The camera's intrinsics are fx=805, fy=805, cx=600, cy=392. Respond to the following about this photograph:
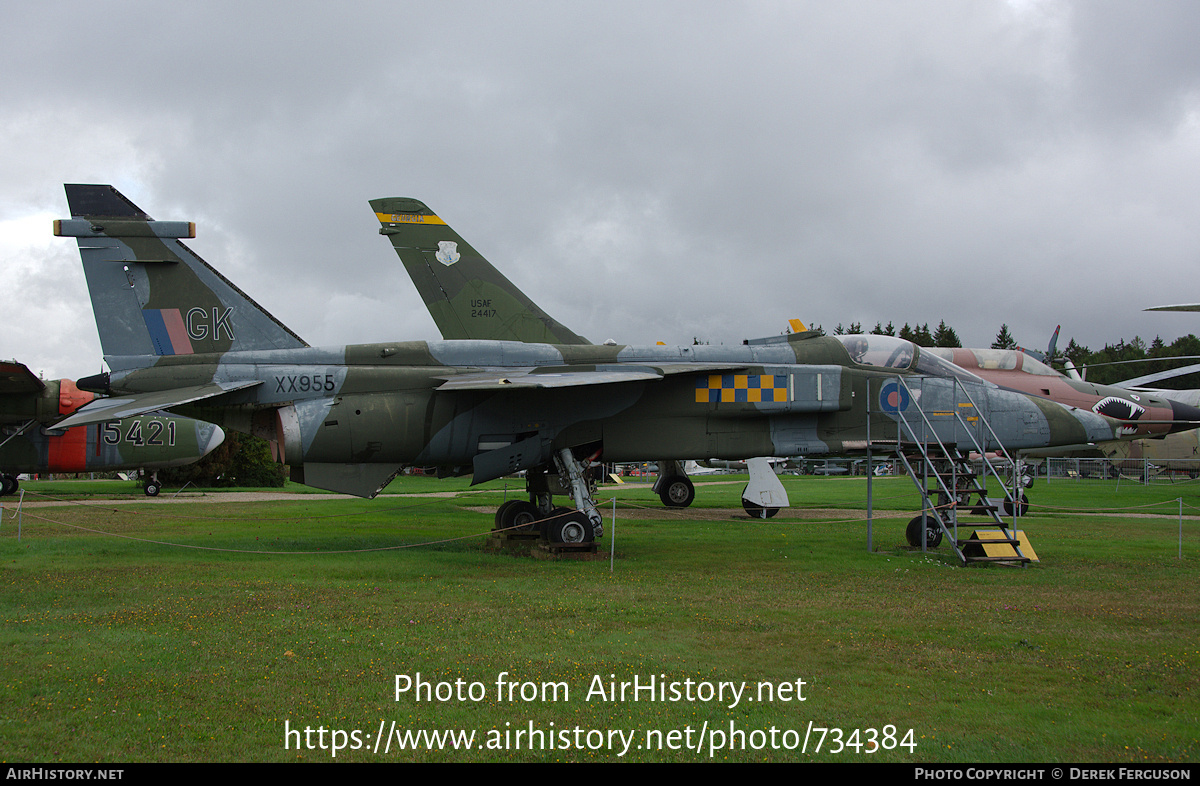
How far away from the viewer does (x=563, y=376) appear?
1145cm

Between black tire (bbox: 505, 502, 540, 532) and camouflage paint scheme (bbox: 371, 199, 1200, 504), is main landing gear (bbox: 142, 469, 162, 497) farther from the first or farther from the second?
black tire (bbox: 505, 502, 540, 532)

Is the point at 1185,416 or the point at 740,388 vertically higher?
the point at 740,388

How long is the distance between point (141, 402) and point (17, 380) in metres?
15.0

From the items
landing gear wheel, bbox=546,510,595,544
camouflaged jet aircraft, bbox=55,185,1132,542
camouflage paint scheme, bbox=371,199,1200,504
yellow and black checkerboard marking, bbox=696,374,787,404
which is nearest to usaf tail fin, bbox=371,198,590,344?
camouflage paint scheme, bbox=371,199,1200,504

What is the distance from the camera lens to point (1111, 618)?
772cm

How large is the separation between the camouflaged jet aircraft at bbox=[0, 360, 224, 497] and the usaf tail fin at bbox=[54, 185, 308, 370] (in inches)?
457

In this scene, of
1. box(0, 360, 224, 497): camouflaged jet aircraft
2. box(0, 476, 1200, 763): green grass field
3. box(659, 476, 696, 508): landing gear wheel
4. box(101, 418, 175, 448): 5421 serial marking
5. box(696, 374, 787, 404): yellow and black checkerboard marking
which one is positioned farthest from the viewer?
box(101, 418, 175, 448): 5421 serial marking

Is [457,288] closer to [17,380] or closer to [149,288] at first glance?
[149,288]

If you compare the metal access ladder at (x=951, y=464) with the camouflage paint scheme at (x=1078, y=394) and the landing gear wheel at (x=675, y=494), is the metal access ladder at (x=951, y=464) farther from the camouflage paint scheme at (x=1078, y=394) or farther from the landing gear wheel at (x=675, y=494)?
the landing gear wheel at (x=675, y=494)

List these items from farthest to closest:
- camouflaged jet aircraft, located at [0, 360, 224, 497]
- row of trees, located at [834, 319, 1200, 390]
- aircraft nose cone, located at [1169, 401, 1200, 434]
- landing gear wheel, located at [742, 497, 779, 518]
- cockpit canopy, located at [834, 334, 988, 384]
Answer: row of trees, located at [834, 319, 1200, 390]
camouflaged jet aircraft, located at [0, 360, 224, 497]
landing gear wheel, located at [742, 497, 779, 518]
aircraft nose cone, located at [1169, 401, 1200, 434]
cockpit canopy, located at [834, 334, 988, 384]

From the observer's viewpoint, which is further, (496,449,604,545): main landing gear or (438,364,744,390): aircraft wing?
(496,449,604,545): main landing gear

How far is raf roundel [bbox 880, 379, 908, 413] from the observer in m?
12.8

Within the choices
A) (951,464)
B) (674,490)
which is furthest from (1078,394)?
(674,490)

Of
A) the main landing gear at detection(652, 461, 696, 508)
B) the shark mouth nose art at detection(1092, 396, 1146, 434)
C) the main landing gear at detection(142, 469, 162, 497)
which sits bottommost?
the main landing gear at detection(142, 469, 162, 497)
